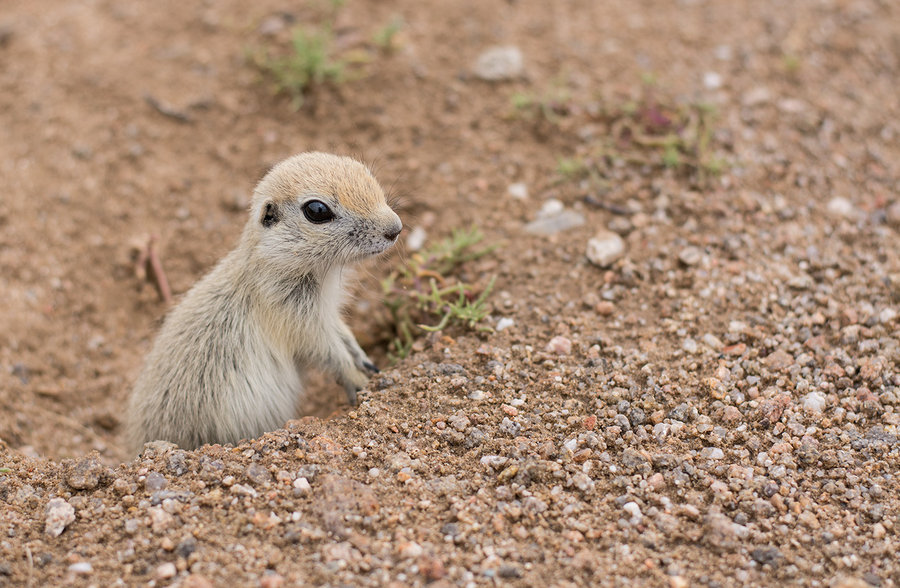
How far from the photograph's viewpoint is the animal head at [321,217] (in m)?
4.66

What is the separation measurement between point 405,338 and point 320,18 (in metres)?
3.86

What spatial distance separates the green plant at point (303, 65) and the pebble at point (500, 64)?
4.22 feet

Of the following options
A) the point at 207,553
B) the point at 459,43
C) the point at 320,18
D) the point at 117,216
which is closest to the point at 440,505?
the point at 207,553

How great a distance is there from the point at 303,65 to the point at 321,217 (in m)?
2.77

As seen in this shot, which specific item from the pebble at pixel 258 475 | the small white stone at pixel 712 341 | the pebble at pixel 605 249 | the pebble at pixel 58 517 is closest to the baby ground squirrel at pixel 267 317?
the pebble at pixel 258 475

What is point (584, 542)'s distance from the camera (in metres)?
3.54

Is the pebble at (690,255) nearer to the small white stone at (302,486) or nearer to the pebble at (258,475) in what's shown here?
the small white stone at (302,486)

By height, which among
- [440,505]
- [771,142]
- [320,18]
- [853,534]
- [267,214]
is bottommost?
[853,534]

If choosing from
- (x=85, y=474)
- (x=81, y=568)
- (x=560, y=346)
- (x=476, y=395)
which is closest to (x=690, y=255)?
(x=560, y=346)

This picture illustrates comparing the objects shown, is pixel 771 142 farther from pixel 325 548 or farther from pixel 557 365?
pixel 325 548

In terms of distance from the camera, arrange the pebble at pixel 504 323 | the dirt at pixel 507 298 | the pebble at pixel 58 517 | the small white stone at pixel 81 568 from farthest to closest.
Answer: the pebble at pixel 504 323
the pebble at pixel 58 517
the dirt at pixel 507 298
the small white stone at pixel 81 568

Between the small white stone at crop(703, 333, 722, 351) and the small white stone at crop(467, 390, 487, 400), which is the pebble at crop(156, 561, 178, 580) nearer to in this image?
the small white stone at crop(467, 390, 487, 400)

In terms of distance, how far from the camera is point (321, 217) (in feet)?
15.4

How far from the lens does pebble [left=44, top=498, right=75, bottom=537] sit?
368 centimetres
